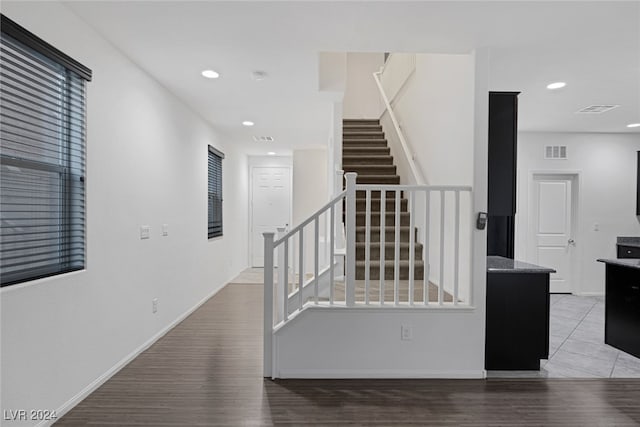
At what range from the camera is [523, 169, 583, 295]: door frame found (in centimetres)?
603

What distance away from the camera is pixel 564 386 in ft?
9.26

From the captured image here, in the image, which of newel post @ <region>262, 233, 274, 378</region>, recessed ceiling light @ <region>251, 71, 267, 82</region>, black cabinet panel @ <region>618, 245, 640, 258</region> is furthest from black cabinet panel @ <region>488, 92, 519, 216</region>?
black cabinet panel @ <region>618, 245, 640, 258</region>

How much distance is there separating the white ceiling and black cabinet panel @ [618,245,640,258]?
2.73 metres

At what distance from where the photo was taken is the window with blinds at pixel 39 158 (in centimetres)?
196

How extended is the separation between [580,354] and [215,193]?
16.6 ft

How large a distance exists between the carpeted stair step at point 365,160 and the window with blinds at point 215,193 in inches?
78.7

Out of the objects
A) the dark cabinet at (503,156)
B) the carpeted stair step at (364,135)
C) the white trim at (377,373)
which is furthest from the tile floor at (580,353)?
the carpeted stair step at (364,135)

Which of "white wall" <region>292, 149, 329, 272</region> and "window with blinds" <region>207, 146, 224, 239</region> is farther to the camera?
"white wall" <region>292, 149, 329, 272</region>

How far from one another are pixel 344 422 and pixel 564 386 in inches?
68.4

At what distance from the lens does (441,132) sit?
12.3ft

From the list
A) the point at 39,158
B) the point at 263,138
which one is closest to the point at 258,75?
the point at 39,158

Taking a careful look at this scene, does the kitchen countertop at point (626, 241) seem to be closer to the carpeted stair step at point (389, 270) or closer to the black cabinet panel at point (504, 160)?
the carpeted stair step at point (389, 270)

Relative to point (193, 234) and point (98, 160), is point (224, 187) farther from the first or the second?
point (98, 160)

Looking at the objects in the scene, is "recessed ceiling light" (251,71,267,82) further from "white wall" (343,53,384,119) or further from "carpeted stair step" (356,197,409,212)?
"white wall" (343,53,384,119)
